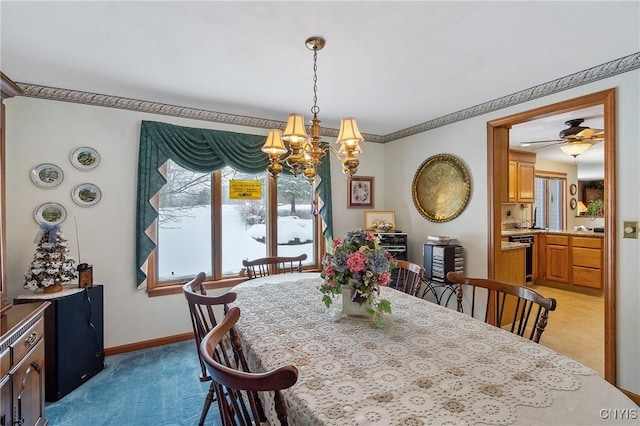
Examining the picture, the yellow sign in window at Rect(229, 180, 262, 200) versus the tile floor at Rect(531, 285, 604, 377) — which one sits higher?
the yellow sign in window at Rect(229, 180, 262, 200)

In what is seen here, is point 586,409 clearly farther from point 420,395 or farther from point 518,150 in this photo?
point 518,150

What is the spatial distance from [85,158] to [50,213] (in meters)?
0.56

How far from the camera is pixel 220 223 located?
3.44 meters

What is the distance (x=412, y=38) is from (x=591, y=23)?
98 cm

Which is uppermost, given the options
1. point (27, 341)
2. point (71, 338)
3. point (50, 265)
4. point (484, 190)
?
point (484, 190)

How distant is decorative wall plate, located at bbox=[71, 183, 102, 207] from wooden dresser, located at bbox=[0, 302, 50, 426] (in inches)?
49.1

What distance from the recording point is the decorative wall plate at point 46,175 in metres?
2.60

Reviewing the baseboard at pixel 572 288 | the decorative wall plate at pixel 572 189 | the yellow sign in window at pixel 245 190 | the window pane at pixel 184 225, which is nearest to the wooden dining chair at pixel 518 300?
the yellow sign in window at pixel 245 190

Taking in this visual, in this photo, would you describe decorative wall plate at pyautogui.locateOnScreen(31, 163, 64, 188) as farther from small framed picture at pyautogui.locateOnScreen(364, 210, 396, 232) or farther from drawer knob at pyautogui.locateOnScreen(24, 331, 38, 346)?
small framed picture at pyautogui.locateOnScreen(364, 210, 396, 232)

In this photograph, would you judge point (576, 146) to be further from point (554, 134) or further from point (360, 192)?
point (360, 192)

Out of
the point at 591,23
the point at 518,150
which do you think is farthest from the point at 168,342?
the point at 518,150

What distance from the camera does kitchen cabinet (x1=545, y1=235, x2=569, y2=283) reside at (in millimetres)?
5016

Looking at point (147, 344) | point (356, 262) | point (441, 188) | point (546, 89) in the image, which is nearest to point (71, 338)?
point (147, 344)

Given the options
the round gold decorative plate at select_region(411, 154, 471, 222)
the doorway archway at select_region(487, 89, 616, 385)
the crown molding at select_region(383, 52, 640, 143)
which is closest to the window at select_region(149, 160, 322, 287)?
the round gold decorative plate at select_region(411, 154, 471, 222)
